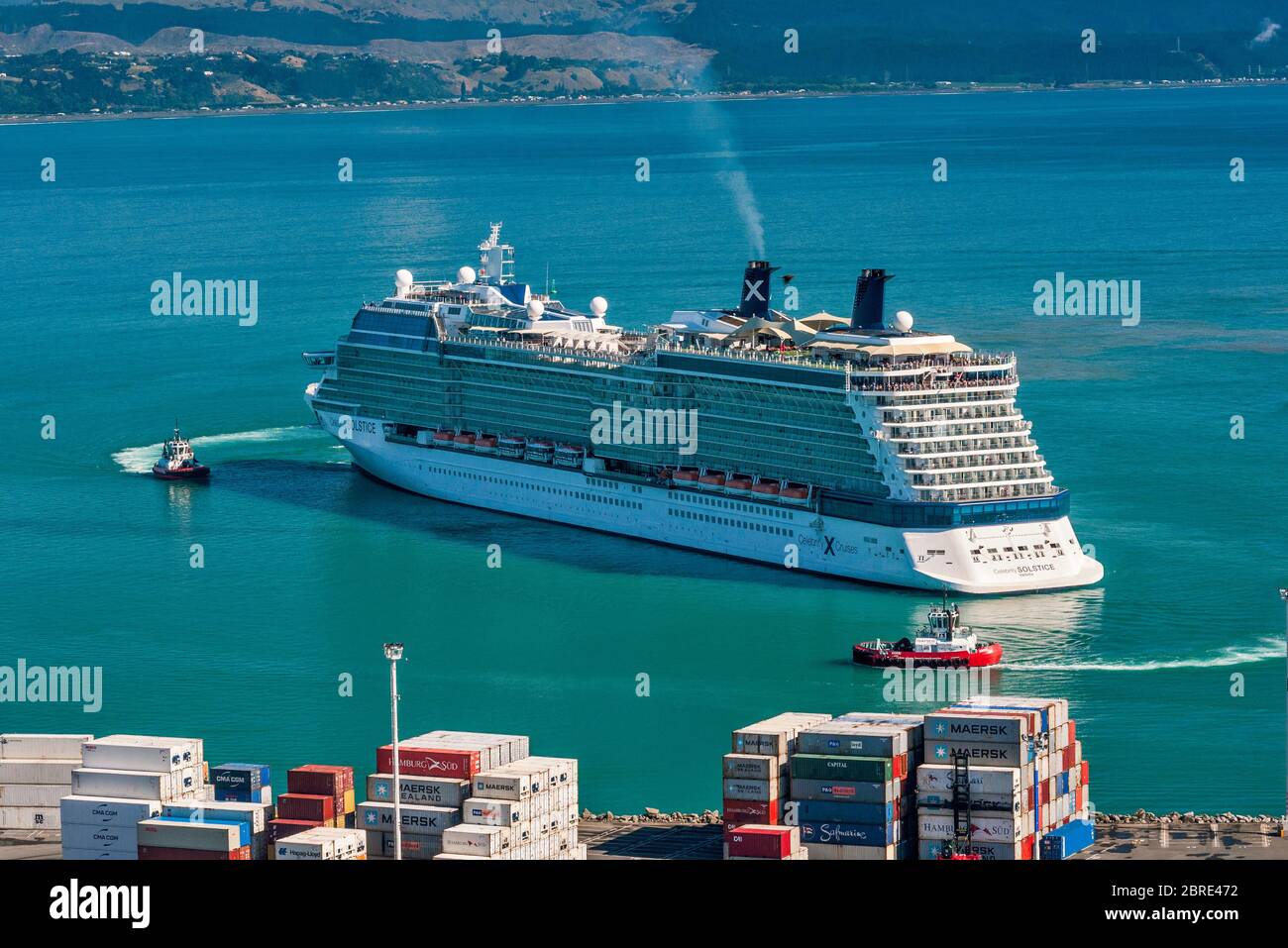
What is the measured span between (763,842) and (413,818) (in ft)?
18.9

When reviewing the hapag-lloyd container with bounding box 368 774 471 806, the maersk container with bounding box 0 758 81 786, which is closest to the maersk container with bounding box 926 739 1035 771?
the hapag-lloyd container with bounding box 368 774 471 806

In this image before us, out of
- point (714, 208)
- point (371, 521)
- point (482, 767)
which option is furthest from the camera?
point (714, 208)

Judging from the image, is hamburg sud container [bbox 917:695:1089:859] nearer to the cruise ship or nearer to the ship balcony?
the cruise ship

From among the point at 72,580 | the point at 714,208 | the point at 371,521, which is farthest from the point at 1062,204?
the point at 72,580

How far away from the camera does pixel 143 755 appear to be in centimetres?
3966

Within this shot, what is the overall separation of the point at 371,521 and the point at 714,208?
108 meters

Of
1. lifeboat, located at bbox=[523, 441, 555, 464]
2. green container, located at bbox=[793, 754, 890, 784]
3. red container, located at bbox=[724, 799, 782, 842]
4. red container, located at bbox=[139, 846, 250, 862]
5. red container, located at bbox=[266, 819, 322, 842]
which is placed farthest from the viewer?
lifeboat, located at bbox=[523, 441, 555, 464]

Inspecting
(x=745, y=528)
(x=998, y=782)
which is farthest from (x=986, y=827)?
(x=745, y=528)

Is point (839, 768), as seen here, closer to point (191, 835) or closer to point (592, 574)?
point (191, 835)

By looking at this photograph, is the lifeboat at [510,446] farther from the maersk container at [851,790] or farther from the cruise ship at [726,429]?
the maersk container at [851,790]

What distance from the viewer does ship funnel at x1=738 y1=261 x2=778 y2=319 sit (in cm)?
7575

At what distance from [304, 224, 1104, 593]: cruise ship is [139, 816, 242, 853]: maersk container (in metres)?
→ 29.7
